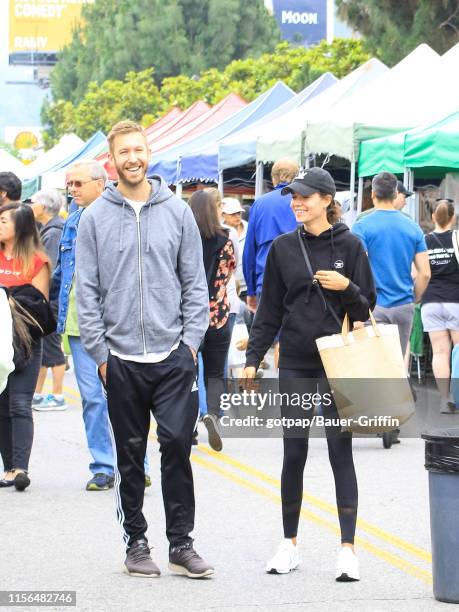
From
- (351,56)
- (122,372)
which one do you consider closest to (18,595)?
(122,372)

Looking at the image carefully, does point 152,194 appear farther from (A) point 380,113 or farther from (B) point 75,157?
(B) point 75,157

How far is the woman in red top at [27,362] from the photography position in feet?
29.5

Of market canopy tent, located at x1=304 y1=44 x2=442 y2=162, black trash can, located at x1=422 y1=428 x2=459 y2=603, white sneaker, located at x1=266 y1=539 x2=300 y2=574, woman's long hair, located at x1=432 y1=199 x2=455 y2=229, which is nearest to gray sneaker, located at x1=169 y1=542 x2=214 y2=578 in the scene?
white sneaker, located at x1=266 y1=539 x2=300 y2=574

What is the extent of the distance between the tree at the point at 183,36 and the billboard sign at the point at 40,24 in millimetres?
87897

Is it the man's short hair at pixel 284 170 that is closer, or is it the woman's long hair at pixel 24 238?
the woman's long hair at pixel 24 238

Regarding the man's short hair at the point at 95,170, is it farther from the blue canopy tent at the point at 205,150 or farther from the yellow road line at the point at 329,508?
the blue canopy tent at the point at 205,150

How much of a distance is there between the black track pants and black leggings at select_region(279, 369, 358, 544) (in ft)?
1.43

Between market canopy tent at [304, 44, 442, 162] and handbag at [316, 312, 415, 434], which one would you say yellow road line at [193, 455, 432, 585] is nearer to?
handbag at [316, 312, 415, 434]

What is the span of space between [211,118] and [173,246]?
27701 mm

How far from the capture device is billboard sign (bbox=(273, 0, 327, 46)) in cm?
14612

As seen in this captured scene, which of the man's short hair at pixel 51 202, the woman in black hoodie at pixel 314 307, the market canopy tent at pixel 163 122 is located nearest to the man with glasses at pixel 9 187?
the man's short hair at pixel 51 202

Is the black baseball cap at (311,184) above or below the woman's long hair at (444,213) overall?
below

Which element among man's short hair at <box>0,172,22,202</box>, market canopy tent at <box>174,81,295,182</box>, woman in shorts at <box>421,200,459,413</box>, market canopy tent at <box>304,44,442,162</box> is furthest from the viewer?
market canopy tent at <box>174,81,295,182</box>

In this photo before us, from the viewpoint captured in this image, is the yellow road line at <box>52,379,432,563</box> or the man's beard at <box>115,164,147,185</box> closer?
the man's beard at <box>115,164,147,185</box>
